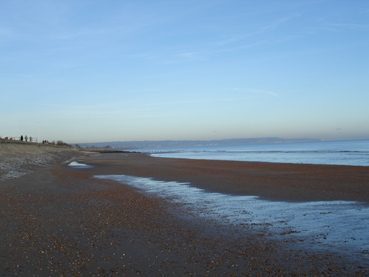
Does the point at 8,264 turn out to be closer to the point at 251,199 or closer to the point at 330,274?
the point at 330,274

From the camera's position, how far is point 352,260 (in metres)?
9.16

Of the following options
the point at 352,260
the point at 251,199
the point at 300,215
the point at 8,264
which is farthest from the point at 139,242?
the point at 251,199

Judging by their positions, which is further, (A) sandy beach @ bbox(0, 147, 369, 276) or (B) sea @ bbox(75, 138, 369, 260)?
(B) sea @ bbox(75, 138, 369, 260)

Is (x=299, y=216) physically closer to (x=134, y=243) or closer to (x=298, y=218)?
(x=298, y=218)

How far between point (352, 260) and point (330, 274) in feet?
3.76

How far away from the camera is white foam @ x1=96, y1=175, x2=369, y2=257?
36.2 ft

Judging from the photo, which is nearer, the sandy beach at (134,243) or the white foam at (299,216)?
the sandy beach at (134,243)

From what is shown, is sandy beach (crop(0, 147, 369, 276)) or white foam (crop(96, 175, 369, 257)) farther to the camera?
white foam (crop(96, 175, 369, 257))

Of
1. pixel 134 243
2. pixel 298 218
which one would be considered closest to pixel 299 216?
pixel 298 218

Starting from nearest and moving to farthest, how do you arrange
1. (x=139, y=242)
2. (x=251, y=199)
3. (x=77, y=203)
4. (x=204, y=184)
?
(x=139, y=242) < (x=77, y=203) < (x=251, y=199) < (x=204, y=184)

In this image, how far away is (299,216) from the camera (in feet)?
48.1

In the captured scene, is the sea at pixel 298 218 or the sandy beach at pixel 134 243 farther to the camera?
the sea at pixel 298 218

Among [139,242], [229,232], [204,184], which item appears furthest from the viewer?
[204,184]

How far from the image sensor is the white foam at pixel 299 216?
1105 cm
